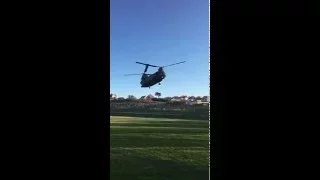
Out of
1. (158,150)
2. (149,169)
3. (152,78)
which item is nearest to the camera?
(149,169)

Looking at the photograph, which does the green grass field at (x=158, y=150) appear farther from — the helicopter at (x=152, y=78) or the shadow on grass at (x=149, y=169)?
the helicopter at (x=152, y=78)

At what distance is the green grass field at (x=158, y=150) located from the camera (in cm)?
729

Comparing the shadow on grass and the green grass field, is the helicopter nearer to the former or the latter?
the green grass field

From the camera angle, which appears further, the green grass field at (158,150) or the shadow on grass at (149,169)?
the green grass field at (158,150)

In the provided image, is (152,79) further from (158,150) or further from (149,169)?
(149,169)

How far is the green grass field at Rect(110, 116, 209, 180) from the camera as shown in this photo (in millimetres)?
7289

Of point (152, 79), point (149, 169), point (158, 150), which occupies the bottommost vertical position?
point (149, 169)

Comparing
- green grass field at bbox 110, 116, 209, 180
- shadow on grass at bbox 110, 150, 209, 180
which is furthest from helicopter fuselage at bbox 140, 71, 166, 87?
shadow on grass at bbox 110, 150, 209, 180

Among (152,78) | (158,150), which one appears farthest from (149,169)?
(152,78)


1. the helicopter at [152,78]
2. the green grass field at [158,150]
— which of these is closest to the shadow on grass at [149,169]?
the green grass field at [158,150]

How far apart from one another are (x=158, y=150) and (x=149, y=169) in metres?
1.88

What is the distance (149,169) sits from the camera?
7566 mm

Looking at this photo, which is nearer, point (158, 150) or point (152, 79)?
point (158, 150)
